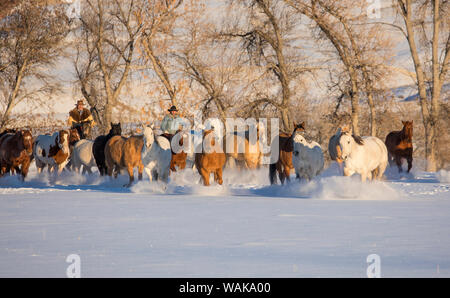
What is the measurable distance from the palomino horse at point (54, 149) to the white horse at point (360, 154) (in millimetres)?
8171

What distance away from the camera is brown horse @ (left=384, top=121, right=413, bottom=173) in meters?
20.6

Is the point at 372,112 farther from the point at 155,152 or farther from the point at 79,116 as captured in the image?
the point at 155,152

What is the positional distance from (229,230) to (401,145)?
12.5m

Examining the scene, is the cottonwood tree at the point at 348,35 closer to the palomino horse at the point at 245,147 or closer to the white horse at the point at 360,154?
the palomino horse at the point at 245,147

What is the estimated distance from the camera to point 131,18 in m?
33.3

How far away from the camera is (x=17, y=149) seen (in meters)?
19.0

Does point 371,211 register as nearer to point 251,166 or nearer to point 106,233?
point 106,233

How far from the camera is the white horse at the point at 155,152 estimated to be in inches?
613

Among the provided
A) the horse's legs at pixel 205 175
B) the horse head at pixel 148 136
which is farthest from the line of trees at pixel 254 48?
the horse head at pixel 148 136

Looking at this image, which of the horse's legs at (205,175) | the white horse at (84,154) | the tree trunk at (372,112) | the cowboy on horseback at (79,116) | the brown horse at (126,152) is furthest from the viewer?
the tree trunk at (372,112)

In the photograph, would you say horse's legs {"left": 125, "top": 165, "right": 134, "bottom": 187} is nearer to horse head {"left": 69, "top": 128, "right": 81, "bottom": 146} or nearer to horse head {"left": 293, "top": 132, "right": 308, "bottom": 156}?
horse head {"left": 69, "top": 128, "right": 81, "bottom": 146}

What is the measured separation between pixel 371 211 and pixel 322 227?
7.37 ft
